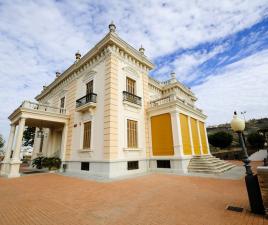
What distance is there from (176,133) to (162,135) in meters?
1.23

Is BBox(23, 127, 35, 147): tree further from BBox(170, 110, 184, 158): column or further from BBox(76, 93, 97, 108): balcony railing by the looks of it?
BBox(170, 110, 184, 158): column

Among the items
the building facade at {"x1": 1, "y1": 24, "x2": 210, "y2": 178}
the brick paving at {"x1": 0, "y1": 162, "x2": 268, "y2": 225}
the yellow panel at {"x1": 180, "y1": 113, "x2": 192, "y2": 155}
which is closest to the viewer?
the brick paving at {"x1": 0, "y1": 162, "x2": 268, "y2": 225}

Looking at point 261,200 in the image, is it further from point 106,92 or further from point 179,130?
point 106,92

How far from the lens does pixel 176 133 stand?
445 inches

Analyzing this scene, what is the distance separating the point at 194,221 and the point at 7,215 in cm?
471

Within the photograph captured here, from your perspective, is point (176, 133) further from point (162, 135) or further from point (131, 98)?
point (131, 98)

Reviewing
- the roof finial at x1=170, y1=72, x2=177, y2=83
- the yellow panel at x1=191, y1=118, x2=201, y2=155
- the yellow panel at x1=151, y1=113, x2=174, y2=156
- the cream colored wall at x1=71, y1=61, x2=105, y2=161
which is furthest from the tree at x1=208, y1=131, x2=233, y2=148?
the cream colored wall at x1=71, y1=61, x2=105, y2=161

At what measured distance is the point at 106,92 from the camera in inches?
438

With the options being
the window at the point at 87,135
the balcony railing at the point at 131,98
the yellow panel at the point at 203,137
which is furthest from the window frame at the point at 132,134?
the yellow panel at the point at 203,137

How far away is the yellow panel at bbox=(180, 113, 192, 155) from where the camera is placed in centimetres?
1178

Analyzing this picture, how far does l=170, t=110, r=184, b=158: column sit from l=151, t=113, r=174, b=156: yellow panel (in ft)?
0.98

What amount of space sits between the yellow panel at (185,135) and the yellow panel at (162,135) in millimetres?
1002

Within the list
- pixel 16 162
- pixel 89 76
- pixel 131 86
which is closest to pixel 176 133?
pixel 131 86

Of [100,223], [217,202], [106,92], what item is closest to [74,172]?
[106,92]
